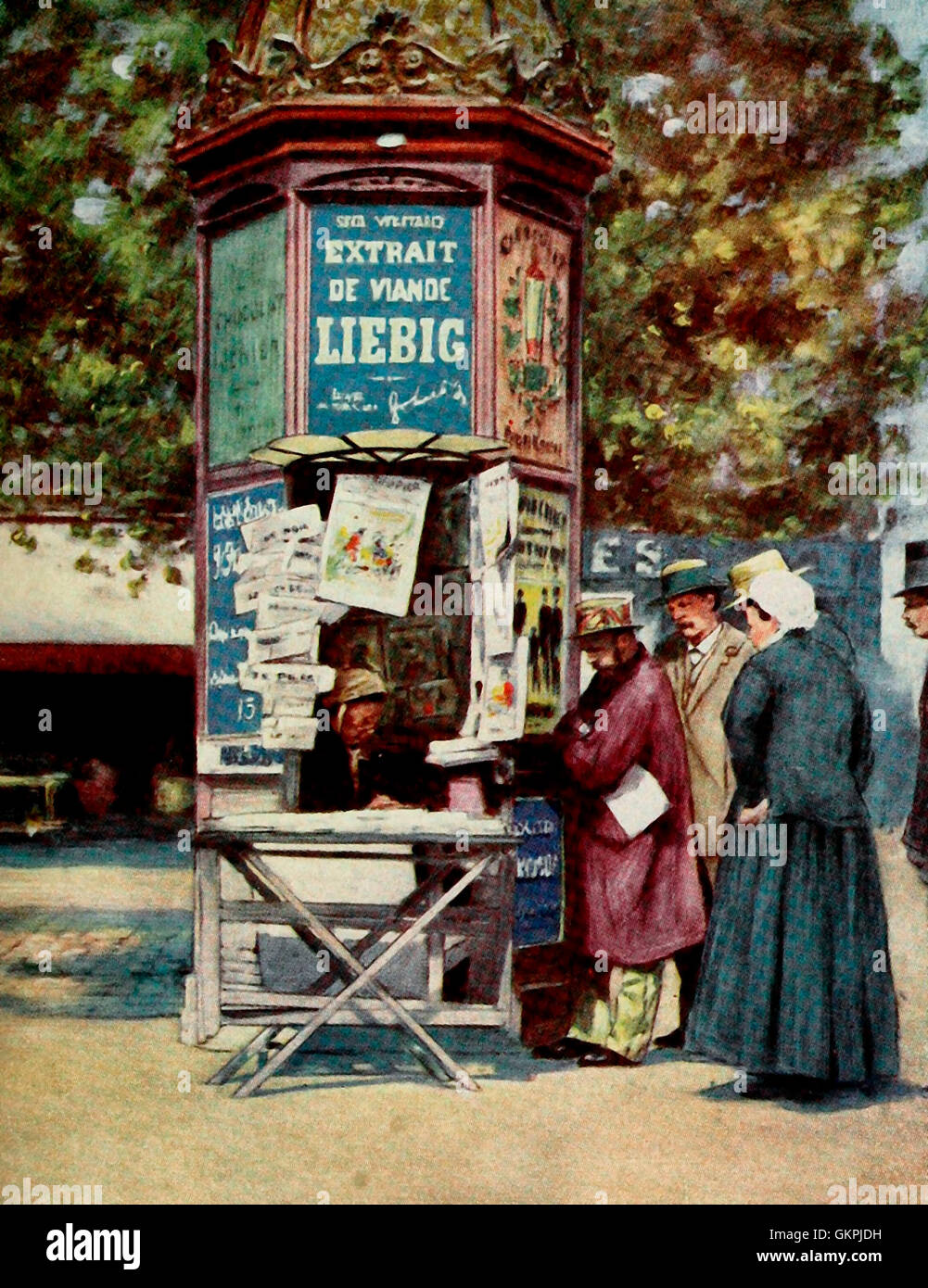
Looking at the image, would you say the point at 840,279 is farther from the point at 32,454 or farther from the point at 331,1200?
the point at 331,1200

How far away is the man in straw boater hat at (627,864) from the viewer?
26.2ft

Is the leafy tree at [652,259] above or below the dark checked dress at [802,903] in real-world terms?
above

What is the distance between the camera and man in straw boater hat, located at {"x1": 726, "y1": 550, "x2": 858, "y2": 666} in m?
8.16

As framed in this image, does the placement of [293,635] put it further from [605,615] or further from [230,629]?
[605,615]

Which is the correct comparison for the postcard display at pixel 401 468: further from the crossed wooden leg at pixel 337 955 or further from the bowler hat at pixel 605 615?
the crossed wooden leg at pixel 337 955

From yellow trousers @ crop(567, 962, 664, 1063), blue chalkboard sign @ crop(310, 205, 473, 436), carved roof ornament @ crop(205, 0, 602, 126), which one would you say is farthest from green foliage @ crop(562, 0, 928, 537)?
yellow trousers @ crop(567, 962, 664, 1063)

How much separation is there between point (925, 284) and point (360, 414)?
2393 millimetres

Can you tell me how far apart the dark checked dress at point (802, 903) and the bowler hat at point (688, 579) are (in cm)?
41

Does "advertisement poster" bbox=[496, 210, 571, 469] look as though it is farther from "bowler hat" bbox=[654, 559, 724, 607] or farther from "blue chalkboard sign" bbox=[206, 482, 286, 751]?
"blue chalkboard sign" bbox=[206, 482, 286, 751]

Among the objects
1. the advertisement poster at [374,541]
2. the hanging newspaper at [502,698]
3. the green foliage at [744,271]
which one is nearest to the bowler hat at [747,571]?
the green foliage at [744,271]

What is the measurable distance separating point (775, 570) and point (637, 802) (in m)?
1.08

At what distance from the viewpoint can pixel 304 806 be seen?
8.17 meters

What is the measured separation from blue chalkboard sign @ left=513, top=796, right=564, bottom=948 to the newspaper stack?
915mm

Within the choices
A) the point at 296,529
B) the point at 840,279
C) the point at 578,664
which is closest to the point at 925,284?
the point at 840,279
